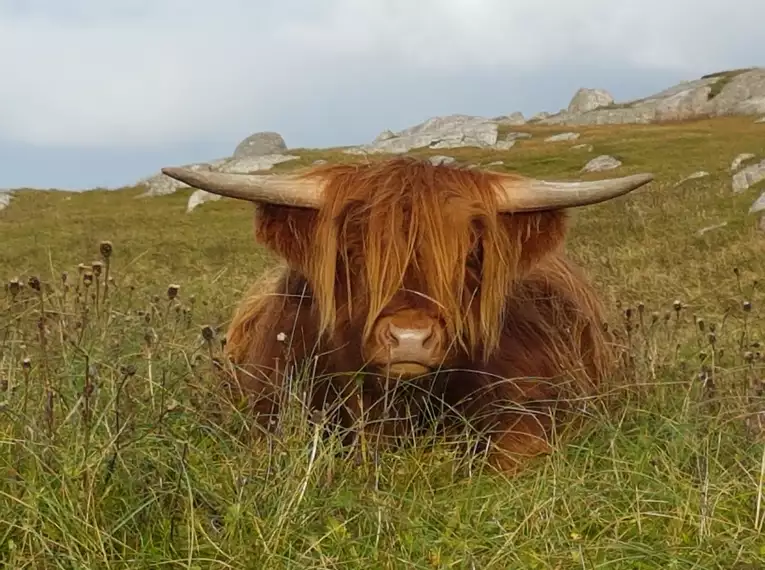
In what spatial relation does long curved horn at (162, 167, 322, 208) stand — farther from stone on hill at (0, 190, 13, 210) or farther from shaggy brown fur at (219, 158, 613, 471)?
stone on hill at (0, 190, 13, 210)

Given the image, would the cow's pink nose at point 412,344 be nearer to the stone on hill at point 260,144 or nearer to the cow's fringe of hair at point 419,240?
the cow's fringe of hair at point 419,240

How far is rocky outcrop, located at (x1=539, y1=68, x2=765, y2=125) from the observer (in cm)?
7106

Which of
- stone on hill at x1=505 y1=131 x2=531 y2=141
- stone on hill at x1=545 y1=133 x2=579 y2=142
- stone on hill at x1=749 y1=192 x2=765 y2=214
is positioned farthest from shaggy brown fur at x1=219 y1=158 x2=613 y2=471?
stone on hill at x1=505 y1=131 x2=531 y2=141

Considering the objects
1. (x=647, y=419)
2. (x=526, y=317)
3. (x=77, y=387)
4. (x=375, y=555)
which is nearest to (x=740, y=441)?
(x=647, y=419)

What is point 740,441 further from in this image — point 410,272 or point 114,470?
point 114,470

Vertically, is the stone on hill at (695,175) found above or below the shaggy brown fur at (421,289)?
below

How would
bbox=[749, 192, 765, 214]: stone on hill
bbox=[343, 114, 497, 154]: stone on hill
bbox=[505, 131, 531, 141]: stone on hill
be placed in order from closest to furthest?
bbox=[749, 192, 765, 214]: stone on hill
bbox=[343, 114, 497, 154]: stone on hill
bbox=[505, 131, 531, 141]: stone on hill

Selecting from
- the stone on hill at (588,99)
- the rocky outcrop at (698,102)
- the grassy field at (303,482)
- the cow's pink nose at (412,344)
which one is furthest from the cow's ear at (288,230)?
the stone on hill at (588,99)

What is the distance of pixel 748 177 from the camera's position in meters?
22.5

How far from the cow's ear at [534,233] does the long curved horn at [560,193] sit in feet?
0.17

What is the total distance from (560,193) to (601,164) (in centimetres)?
3761

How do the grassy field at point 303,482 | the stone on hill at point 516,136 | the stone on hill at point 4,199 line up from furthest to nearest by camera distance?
the stone on hill at point 516,136, the stone on hill at point 4,199, the grassy field at point 303,482

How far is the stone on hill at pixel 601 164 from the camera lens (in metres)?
40.1

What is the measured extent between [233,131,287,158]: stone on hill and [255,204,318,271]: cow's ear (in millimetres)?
93016
